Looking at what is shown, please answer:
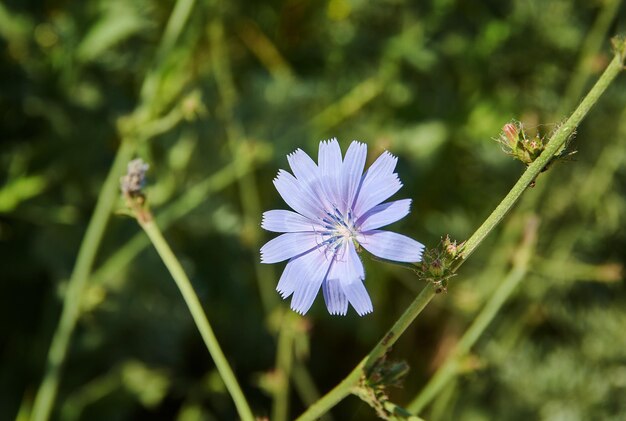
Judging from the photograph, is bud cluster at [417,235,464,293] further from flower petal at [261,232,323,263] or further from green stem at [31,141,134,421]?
green stem at [31,141,134,421]

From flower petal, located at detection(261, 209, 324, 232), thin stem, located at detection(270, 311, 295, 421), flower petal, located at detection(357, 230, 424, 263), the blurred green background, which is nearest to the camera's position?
flower petal, located at detection(357, 230, 424, 263)

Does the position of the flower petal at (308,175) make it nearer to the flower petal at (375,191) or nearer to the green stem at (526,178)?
the flower petal at (375,191)

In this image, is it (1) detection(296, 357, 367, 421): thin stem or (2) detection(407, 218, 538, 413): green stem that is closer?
(1) detection(296, 357, 367, 421): thin stem

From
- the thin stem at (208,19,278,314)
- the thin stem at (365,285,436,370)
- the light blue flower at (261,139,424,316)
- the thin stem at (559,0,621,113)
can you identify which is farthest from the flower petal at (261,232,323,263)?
the thin stem at (559,0,621,113)

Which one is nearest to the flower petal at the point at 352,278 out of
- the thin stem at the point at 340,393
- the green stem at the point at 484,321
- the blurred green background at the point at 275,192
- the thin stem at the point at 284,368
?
the thin stem at the point at 340,393

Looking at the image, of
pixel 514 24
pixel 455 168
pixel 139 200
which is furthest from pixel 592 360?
pixel 139 200

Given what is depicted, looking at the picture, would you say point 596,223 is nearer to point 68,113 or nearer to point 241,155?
point 241,155
